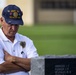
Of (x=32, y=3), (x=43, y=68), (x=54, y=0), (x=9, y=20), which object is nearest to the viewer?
(x=43, y=68)

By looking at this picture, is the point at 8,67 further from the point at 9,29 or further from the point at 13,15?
the point at 13,15

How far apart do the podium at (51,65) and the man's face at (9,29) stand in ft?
2.06

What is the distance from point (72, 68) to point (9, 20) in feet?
3.40

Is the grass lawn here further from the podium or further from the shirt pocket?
the podium

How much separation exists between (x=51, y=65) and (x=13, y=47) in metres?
0.75

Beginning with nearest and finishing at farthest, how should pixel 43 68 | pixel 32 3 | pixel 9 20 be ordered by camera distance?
pixel 43 68 < pixel 9 20 < pixel 32 3

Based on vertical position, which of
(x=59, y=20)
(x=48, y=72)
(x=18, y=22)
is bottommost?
(x=59, y=20)

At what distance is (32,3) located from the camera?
62375 millimetres

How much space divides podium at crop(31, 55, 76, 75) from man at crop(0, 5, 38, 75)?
13.9 inches

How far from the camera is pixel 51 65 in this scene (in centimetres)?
697

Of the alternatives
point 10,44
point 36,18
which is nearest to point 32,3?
point 36,18

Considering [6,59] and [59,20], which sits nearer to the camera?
[6,59]

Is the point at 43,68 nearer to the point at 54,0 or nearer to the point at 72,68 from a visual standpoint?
the point at 72,68

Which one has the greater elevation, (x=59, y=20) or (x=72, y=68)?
(x=72, y=68)
